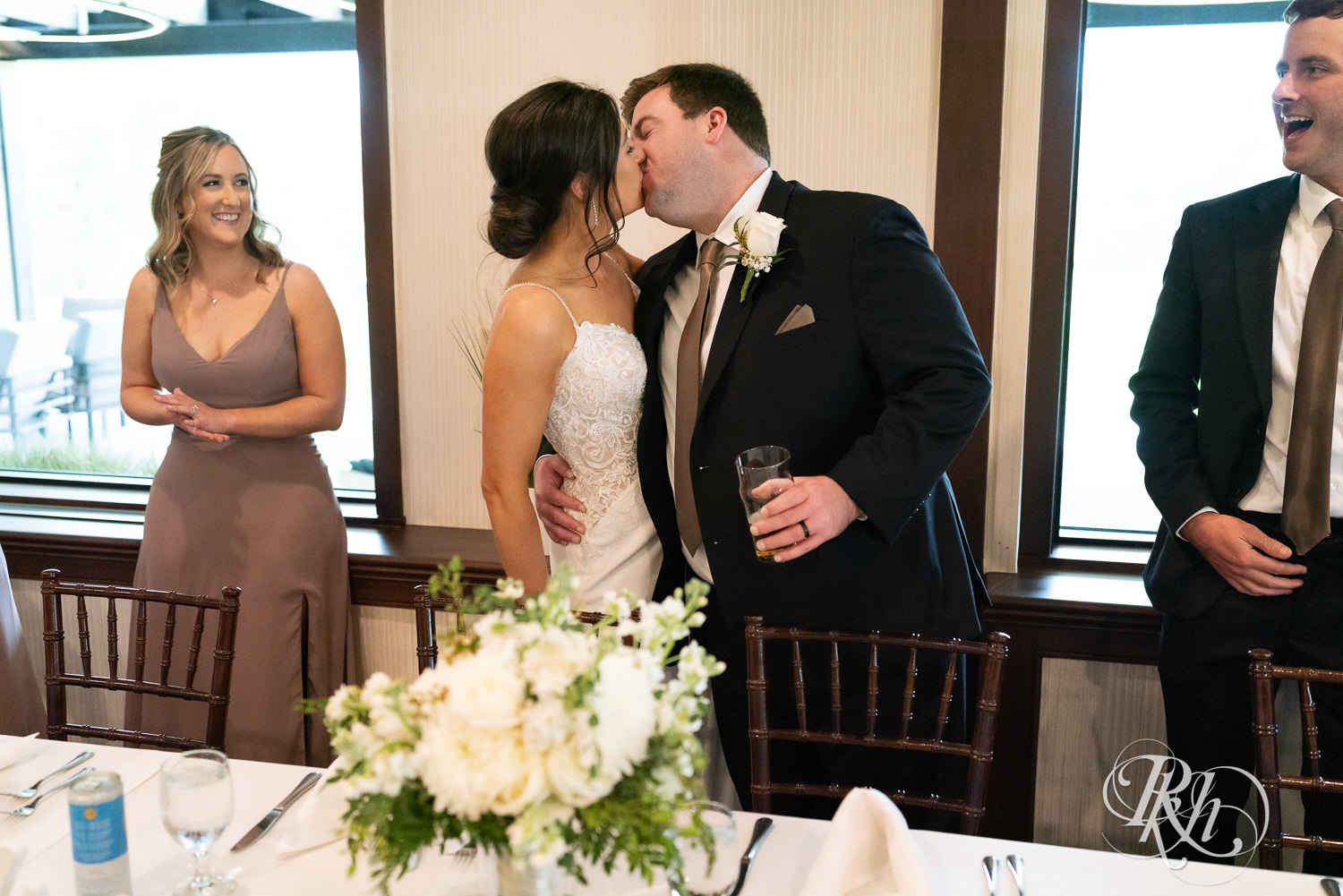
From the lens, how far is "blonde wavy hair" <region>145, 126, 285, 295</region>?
108 inches

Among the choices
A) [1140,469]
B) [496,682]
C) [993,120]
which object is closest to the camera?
[496,682]

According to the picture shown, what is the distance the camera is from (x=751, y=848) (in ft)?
4.69

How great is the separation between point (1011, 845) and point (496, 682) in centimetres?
89

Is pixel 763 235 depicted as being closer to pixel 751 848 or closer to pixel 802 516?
pixel 802 516

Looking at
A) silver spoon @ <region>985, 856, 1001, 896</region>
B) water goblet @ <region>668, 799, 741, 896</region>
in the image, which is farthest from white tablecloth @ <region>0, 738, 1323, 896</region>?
water goblet @ <region>668, 799, 741, 896</region>

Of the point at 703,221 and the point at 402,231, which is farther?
the point at 402,231

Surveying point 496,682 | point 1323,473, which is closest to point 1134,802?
point 1323,473

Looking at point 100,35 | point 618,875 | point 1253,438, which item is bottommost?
point 618,875

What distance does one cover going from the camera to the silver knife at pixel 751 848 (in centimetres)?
136

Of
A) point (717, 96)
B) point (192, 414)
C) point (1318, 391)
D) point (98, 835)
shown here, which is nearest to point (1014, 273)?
point (1318, 391)

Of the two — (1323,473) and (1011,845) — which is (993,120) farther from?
(1011,845)

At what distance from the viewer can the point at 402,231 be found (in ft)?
10.6

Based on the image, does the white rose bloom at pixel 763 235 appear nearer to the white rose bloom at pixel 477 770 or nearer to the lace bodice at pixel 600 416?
the lace bodice at pixel 600 416

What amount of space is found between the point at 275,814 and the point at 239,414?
1463mm
